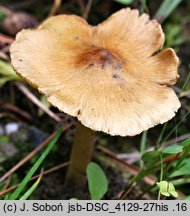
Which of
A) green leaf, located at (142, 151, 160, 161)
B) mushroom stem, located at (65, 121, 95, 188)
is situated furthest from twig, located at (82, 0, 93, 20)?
green leaf, located at (142, 151, 160, 161)

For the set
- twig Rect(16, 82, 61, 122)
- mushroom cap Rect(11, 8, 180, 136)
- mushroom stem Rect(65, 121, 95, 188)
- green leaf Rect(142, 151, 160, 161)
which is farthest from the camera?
twig Rect(16, 82, 61, 122)

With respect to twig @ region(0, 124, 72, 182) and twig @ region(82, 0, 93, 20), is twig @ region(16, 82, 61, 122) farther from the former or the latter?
twig @ region(82, 0, 93, 20)

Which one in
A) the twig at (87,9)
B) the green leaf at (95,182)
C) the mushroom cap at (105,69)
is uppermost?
the twig at (87,9)

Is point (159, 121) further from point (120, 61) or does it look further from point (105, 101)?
point (120, 61)

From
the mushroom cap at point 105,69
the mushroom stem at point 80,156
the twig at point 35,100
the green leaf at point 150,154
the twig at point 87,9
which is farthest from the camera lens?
the twig at point 87,9

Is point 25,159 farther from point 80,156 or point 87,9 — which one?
point 87,9

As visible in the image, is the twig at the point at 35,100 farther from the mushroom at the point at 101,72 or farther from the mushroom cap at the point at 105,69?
the mushroom cap at the point at 105,69

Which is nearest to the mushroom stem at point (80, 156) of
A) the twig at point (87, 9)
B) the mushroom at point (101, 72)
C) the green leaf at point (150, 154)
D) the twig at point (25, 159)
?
the mushroom at point (101, 72)

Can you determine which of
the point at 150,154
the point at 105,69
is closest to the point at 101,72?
the point at 105,69
